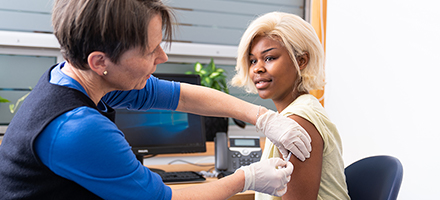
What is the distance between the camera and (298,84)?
4.24 feet

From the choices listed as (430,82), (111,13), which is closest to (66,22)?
(111,13)

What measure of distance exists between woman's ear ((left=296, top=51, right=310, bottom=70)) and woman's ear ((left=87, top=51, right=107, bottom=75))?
0.74 m

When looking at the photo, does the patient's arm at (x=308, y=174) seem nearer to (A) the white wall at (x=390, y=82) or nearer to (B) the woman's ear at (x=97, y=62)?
(B) the woman's ear at (x=97, y=62)

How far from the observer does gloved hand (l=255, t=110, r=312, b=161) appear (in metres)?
1.06

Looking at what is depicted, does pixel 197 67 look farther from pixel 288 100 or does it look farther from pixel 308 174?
pixel 308 174

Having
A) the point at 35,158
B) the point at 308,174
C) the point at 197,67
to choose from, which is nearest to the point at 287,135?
the point at 308,174

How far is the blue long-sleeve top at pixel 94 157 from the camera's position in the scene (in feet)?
2.34

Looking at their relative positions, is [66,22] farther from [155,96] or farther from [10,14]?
[10,14]

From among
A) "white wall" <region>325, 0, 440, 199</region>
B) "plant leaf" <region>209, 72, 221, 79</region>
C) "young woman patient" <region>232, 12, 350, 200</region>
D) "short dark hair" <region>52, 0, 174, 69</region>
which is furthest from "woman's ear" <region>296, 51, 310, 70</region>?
"plant leaf" <region>209, 72, 221, 79</region>

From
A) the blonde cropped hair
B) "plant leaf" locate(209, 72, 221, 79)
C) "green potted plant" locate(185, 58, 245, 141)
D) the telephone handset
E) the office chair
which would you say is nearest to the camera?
the office chair

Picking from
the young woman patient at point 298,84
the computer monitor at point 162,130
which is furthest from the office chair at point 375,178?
the computer monitor at point 162,130

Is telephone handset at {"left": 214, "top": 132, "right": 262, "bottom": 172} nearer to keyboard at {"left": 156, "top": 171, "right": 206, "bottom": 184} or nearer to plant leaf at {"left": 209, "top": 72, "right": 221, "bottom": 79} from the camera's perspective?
keyboard at {"left": 156, "top": 171, "right": 206, "bottom": 184}

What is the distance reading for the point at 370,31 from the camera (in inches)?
88.5

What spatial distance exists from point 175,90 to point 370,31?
1.62 meters
